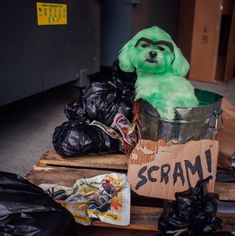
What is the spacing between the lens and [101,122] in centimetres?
170

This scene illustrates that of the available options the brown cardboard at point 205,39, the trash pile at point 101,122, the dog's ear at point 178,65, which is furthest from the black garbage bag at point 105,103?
the brown cardboard at point 205,39

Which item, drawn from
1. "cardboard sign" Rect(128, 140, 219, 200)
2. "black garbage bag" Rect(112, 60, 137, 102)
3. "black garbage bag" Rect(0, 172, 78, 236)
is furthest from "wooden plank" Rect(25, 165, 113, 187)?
"black garbage bag" Rect(112, 60, 137, 102)

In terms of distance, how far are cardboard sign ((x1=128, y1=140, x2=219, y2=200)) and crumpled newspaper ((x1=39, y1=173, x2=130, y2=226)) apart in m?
0.07

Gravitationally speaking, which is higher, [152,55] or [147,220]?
[152,55]

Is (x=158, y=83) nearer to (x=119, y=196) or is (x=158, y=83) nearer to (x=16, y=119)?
(x=119, y=196)

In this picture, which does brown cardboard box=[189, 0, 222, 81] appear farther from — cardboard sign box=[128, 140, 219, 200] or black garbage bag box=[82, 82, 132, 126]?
cardboard sign box=[128, 140, 219, 200]

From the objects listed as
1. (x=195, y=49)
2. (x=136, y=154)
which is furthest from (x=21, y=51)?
(x=195, y=49)

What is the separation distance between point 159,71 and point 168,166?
1.42 feet

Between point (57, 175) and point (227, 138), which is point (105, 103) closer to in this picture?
point (57, 175)

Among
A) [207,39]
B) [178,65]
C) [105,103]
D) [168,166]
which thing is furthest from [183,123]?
[207,39]

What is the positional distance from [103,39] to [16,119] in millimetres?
1131

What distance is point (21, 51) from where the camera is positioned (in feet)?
Answer: 6.35

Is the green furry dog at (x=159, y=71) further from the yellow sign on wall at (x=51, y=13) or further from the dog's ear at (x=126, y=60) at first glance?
the yellow sign on wall at (x=51, y=13)

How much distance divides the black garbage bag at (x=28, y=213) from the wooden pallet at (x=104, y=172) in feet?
0.88
